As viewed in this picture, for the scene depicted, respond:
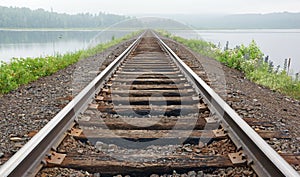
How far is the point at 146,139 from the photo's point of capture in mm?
2521

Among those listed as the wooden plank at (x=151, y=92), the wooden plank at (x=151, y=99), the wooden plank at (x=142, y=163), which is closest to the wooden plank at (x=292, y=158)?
the wooden plank at (x=142, y=163)

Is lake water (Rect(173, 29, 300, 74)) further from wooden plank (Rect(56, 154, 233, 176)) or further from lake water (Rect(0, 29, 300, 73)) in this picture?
wooden plank (Rect(56, 154, 233, 176))

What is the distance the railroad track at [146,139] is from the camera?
6.58 ft

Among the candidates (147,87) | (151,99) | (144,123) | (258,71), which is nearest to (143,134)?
(144,123)

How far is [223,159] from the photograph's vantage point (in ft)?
6.95

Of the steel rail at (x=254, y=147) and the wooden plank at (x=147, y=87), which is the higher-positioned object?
the steel rail at (x=254, y=147)

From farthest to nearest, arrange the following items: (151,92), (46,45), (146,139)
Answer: (46,45) < (151,92) < (146,139)

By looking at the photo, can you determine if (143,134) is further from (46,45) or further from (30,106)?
(46,45)

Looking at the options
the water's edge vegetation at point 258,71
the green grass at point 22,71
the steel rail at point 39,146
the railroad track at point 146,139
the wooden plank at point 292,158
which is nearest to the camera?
the steel rail at point 39,146

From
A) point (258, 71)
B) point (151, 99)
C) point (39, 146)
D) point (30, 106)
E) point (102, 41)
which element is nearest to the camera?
point (39, 146)

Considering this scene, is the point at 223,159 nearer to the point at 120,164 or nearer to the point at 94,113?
the point at 120,164

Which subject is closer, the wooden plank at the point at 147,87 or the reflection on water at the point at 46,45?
the wooden plank at the point at 147,87

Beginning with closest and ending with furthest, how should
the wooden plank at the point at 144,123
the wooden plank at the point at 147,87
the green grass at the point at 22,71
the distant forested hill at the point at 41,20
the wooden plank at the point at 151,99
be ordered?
the wooden plank at the point at 144,123 < the wooden plank at the point at 151,99 < the wooden plank at the point at 147,87 < the green grass at the point at 22,71 < the distant forested hill at the point at 41,20

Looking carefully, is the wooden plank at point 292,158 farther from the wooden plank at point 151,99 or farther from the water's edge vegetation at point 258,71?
the water's edge vegetation at point 258,71
